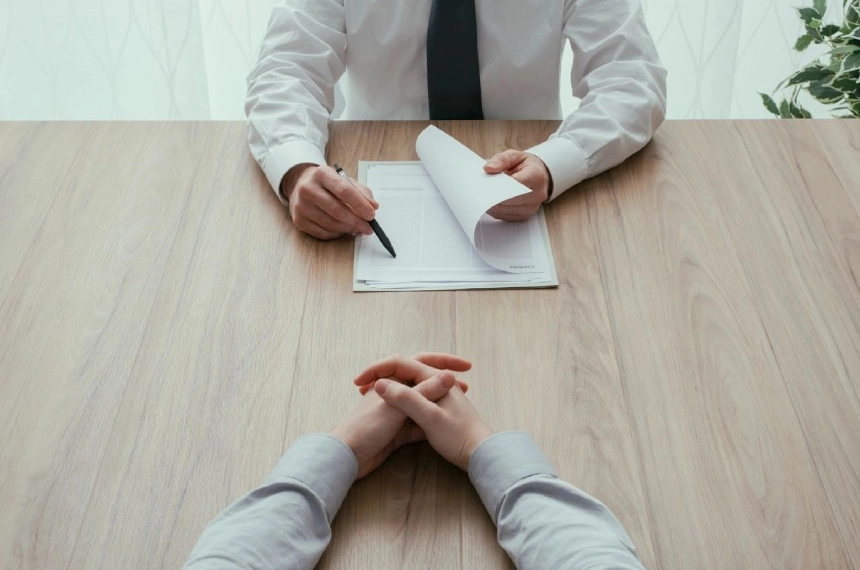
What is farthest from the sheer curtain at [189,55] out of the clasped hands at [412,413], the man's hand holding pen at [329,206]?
the clasped hands at [412,413]

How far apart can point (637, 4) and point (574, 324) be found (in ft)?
2.16

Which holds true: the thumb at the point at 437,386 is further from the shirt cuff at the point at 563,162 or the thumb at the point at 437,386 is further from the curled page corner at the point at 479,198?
the shirt cuff at the point at 563,162

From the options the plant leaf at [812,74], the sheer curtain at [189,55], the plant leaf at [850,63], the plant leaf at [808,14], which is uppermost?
the plant leaf at [808,14]

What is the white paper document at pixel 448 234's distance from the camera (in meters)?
1.20

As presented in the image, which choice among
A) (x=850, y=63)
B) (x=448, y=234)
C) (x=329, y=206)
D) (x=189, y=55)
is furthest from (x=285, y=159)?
(x=850, y=63)

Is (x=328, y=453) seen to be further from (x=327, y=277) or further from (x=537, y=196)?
(x=537, y=196)

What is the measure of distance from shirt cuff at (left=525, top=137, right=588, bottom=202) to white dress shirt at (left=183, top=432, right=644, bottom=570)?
476 millimetres

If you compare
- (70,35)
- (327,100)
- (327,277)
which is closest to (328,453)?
(327,277)

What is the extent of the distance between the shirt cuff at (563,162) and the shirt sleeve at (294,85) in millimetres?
335

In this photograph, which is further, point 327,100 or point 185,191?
point 327,100

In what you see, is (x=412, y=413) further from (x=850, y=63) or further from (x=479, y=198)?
(x=850, y=63)

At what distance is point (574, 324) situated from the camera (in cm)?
113

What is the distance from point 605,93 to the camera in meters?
1.44

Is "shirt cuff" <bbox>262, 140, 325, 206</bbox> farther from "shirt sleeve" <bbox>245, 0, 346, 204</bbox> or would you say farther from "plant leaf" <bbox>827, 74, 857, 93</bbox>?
"plant leaf" <bbox>827, 74, 857, 93</bbox>
